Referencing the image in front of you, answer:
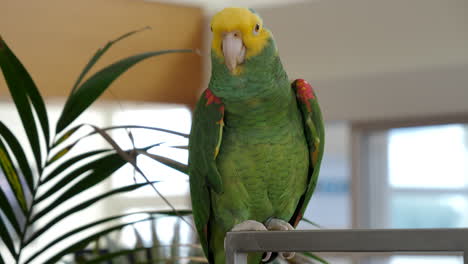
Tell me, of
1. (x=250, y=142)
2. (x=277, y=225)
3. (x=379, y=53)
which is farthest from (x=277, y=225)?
(x=379, y=53)

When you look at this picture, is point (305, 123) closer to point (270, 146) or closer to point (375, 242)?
point (270, 146)

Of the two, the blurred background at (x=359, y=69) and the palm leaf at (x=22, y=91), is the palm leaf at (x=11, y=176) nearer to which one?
the palm leaf at (x=22, y=91)

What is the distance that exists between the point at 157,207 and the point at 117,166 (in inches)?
133

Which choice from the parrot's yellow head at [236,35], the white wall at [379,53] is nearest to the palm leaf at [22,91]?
the parrot's yellow head at [236,35]

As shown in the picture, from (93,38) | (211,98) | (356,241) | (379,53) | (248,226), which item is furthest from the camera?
(93,38)

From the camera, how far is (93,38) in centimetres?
312

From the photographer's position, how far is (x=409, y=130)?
295 centimetres

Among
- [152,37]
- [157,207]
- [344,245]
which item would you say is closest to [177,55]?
[152,37]

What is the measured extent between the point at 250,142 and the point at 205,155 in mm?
75

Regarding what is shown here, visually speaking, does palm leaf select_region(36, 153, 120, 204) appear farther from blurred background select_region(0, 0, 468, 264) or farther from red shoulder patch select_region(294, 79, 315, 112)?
blurred background select_region(0, 0, 468, 264)

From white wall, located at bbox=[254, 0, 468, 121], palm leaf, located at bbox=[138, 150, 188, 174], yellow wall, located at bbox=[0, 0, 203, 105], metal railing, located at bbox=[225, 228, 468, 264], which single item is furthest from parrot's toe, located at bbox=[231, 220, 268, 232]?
yellow wall, located at bbox=[0, 0, 203, 105]

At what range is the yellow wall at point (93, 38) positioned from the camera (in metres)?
2.99

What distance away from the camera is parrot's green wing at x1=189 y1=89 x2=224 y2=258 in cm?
100

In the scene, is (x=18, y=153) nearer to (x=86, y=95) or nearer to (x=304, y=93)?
(x=86, y=95)
